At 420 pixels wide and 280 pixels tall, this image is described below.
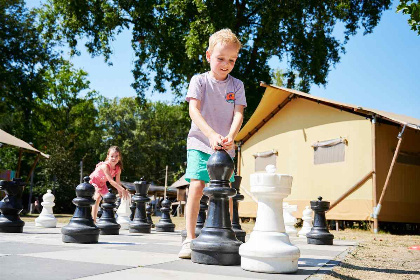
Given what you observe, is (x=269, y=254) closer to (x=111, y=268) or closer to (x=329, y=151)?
(x=111, y=268)

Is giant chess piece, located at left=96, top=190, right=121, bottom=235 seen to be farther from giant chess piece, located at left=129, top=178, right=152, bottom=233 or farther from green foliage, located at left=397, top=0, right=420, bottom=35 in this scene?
green foliage, located at left=397, top=0, right=420, bottom=35

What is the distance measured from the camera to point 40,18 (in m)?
18.0

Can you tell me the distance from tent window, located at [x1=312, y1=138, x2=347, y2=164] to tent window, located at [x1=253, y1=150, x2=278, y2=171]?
1.69 meters

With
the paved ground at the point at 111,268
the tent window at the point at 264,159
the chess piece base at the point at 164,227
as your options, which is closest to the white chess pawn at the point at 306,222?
the chess piece base at the point at 164,227

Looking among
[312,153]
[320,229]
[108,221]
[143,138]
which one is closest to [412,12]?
[320,229]

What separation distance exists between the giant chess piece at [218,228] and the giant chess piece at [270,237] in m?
0.15

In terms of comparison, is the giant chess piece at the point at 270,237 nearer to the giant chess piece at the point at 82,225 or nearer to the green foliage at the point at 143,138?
the giant chess piece at the point at 82,225

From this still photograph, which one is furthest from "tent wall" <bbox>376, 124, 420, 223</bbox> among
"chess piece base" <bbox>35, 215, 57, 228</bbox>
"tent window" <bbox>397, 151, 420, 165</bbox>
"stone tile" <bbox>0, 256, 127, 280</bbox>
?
"stone tile" <bbox>0, 256, 127, 280</bbox>

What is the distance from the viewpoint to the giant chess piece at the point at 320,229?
480 centimetres

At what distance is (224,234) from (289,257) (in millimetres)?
471

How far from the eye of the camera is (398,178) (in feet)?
34.8

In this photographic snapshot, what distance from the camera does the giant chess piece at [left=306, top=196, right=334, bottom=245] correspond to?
4.80 meters

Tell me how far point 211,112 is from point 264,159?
10.5m

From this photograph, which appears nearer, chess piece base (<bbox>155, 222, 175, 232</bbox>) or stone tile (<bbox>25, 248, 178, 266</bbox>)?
stone tile (<bbox>25, 248, 178, 266</bbox>)
